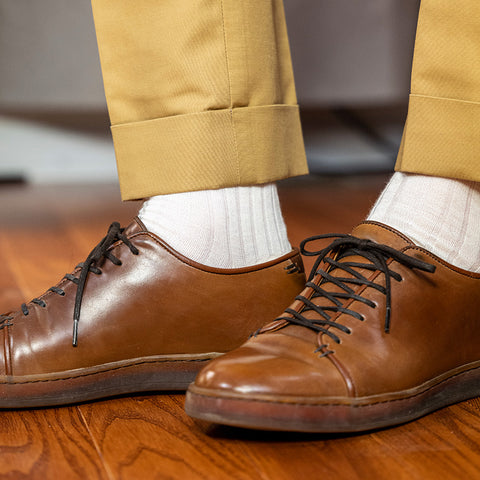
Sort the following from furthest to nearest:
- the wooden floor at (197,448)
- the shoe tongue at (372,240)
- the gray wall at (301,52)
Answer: the gray wall at (301,52) → the shoe tongue at (372,240) → the wooden floor at (197,448)

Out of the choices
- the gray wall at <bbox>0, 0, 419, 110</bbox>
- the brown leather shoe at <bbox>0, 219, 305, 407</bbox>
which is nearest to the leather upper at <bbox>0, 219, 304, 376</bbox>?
the brown leather shoe at <bbox>0, 219, 305, 407</bbox>

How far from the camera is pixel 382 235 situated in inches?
23.4

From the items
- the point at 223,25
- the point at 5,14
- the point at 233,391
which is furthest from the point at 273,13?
the point at 5,14

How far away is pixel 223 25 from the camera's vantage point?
628 mm

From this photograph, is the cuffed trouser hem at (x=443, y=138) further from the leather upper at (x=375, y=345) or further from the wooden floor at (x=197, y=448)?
the wooden floor at (x=197, y=448)

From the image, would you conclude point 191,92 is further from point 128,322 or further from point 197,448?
point 197,448

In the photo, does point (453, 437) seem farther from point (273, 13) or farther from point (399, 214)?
point (273, 13)

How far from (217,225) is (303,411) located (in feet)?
0.78

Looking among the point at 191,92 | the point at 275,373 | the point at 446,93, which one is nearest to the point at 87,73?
the point at 191,92

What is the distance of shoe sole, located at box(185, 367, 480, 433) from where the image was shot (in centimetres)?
49

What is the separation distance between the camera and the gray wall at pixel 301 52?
242 cm

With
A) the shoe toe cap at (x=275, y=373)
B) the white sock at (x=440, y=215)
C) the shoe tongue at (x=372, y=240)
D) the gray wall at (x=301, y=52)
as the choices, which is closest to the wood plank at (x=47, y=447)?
the shoe toe cap at (x=275, y=373)

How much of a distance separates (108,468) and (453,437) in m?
0.27

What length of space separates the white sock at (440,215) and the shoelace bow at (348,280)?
0.05 metres
